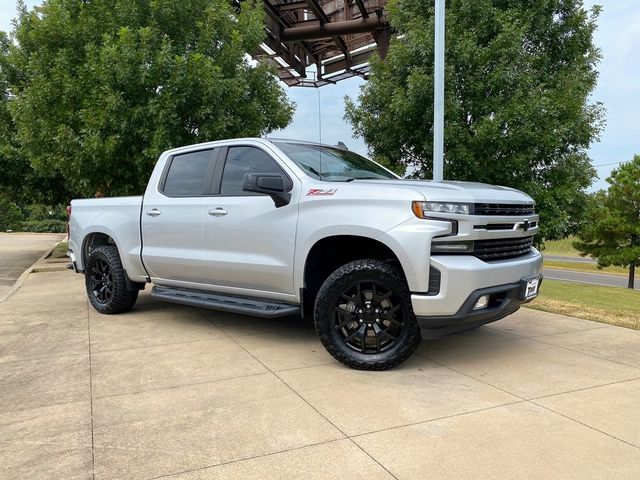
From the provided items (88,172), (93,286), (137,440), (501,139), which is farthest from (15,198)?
(137,440)

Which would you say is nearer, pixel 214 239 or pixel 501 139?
pixel 214 239

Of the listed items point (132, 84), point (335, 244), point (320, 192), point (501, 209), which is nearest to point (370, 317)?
point (335, 244)

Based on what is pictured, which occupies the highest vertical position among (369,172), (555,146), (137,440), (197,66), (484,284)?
(197,66)

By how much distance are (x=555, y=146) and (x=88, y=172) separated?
903 centimetres

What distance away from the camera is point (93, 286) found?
702 centimetres

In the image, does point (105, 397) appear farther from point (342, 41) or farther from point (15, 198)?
point (342, 41)

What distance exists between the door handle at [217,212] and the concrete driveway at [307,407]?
129 centimetres

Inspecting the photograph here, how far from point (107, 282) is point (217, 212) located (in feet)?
7.76

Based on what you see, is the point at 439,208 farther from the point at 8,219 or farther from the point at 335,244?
the point at 8,219

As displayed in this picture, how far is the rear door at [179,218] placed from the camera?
5605mm

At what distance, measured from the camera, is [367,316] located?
4395 millimetres

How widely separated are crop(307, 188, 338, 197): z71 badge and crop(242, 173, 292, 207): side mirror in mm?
233

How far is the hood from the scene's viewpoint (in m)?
4.05

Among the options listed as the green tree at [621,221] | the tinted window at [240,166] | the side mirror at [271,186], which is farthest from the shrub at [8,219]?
the side mirror at [271,186]
